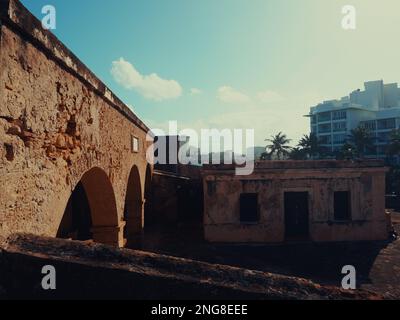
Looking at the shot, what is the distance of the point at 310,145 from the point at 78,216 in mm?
30149

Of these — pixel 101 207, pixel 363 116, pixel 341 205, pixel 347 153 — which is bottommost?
pixel 341 205

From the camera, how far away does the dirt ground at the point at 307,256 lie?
885cm

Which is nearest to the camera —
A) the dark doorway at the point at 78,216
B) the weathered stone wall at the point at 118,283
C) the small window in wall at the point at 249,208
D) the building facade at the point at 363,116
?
the weathered stone wall at the point at 118,283

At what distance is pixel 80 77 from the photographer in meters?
3.70

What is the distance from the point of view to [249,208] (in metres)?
11.9

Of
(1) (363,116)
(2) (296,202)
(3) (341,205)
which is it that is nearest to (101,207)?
(2) (296,202)

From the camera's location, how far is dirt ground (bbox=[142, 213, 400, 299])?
885 centimetres

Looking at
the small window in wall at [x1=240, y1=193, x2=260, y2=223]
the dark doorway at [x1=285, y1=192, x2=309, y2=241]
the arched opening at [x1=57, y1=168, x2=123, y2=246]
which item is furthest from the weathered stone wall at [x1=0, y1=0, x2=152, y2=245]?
the dark doorway at [x1=285, y1=192, x2=309, y2=241]

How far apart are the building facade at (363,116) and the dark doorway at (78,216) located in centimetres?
3298

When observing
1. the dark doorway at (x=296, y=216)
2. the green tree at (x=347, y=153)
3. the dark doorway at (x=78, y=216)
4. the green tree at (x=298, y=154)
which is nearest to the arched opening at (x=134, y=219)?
the dark doorway at (x=78, y=216)

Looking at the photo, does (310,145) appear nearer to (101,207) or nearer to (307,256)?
(307,256)

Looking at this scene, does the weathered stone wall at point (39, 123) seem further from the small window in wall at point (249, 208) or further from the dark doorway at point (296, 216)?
the dark doorway at point (296, 216)

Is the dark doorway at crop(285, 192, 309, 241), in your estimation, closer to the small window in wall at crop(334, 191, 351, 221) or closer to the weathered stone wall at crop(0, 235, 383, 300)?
the small window in wall at crop(334, 191, 351, 221)

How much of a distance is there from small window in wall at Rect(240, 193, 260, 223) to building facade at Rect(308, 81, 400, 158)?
1118 inches
